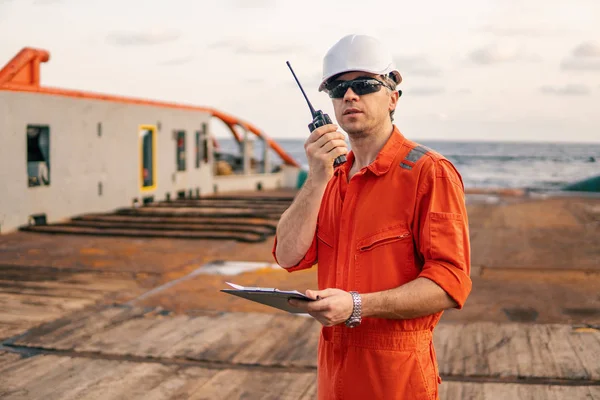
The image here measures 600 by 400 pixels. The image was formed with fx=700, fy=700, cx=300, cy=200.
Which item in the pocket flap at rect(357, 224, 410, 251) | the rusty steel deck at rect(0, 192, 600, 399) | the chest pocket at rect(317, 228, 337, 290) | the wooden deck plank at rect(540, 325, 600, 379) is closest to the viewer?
the pocket flap at rect(357, 224, 410, 251)

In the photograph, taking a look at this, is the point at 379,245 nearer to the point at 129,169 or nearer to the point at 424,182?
the point at 424,182

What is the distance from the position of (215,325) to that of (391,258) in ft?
13.7

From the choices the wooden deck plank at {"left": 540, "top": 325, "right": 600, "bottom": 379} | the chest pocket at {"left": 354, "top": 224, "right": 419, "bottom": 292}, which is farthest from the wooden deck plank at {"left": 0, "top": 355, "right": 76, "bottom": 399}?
the wooden deck plank at {"left": 540, "top": 325, "right": 600, "bottom": 379}

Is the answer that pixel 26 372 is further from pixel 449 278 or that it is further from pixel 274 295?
pixel 449 278

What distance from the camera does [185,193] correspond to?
18656 mm

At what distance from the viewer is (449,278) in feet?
7.55

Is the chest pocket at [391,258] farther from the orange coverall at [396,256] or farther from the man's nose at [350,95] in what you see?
the man's nose at [350,95]

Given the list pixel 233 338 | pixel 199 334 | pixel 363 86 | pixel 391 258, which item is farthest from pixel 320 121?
pixel 199 334

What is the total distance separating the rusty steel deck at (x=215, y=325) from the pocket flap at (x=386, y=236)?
2.47 m

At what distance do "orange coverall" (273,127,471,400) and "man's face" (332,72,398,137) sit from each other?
0.34ft

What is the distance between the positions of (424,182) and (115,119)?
13742 mm

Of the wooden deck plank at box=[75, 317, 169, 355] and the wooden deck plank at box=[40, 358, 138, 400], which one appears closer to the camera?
the wooden deck plank at box=[40, 358, 138, 400]

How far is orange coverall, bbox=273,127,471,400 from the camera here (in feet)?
7.66

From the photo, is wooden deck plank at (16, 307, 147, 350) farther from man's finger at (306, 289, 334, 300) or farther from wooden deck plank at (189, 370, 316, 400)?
man's finger at (306, 289, 334, 300)
